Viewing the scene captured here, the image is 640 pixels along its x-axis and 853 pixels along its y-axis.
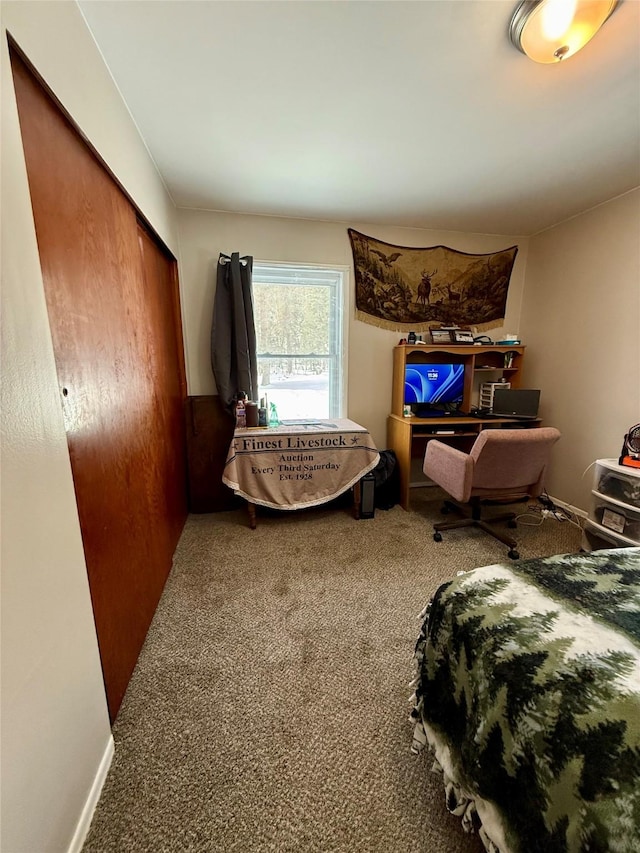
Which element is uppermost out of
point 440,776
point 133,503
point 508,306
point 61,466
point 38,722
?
point 508,306

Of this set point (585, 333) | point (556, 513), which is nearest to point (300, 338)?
point (585, 333)

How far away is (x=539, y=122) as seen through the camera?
5.40ft

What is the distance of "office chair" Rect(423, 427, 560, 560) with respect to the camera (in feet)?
6.46

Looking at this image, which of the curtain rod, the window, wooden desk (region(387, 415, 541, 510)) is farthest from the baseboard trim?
the curtain rod

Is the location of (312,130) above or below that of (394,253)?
above

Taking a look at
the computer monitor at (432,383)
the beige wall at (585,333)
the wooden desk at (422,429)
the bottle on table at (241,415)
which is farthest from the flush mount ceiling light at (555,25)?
the bottle on table at (241,415)

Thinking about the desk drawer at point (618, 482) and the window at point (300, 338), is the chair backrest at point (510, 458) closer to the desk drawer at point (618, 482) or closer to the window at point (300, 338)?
the desk drawer at point (618, 482)

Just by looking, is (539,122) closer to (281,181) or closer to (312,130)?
(312,130)

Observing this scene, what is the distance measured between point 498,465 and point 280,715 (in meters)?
1.76

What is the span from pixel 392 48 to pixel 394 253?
1771 mm

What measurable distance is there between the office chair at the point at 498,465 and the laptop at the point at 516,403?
2.81 ft

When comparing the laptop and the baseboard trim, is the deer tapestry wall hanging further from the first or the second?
the baseboard trim

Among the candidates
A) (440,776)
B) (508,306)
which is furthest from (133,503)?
(508,306)

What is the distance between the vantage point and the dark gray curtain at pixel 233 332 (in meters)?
2.68
